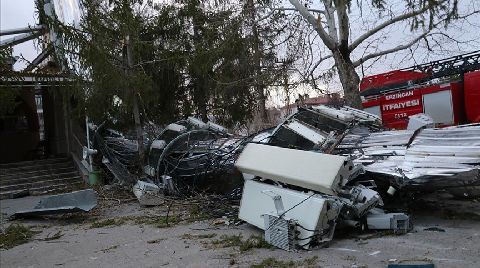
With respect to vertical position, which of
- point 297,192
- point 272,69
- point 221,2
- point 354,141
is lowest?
point 297,192

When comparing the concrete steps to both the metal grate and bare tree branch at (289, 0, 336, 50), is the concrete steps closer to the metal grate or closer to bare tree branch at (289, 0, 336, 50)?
bare tree branch at (289, 0, 336, 50)

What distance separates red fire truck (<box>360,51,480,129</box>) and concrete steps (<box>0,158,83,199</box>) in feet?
32.7

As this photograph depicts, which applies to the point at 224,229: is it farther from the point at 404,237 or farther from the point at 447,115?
the point at 447,115

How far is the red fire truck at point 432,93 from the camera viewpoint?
12.4 metres

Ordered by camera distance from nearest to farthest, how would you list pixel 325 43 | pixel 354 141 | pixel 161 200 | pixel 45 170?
pixel 354 141 < pixel 161 200 < pixel 325 43 < pixel 45 170

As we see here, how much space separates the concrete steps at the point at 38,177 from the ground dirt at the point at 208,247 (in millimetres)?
6815

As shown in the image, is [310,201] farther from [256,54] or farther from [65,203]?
[256,54]

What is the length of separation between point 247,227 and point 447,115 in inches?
325

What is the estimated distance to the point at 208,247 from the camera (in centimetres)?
595

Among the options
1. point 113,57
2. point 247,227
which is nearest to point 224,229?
point 247,227

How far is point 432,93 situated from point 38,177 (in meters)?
12.8

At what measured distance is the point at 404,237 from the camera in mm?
5547

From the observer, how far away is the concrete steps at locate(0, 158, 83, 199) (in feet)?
48.5

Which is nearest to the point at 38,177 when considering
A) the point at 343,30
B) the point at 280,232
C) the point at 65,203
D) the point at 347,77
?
the point at 65,203
